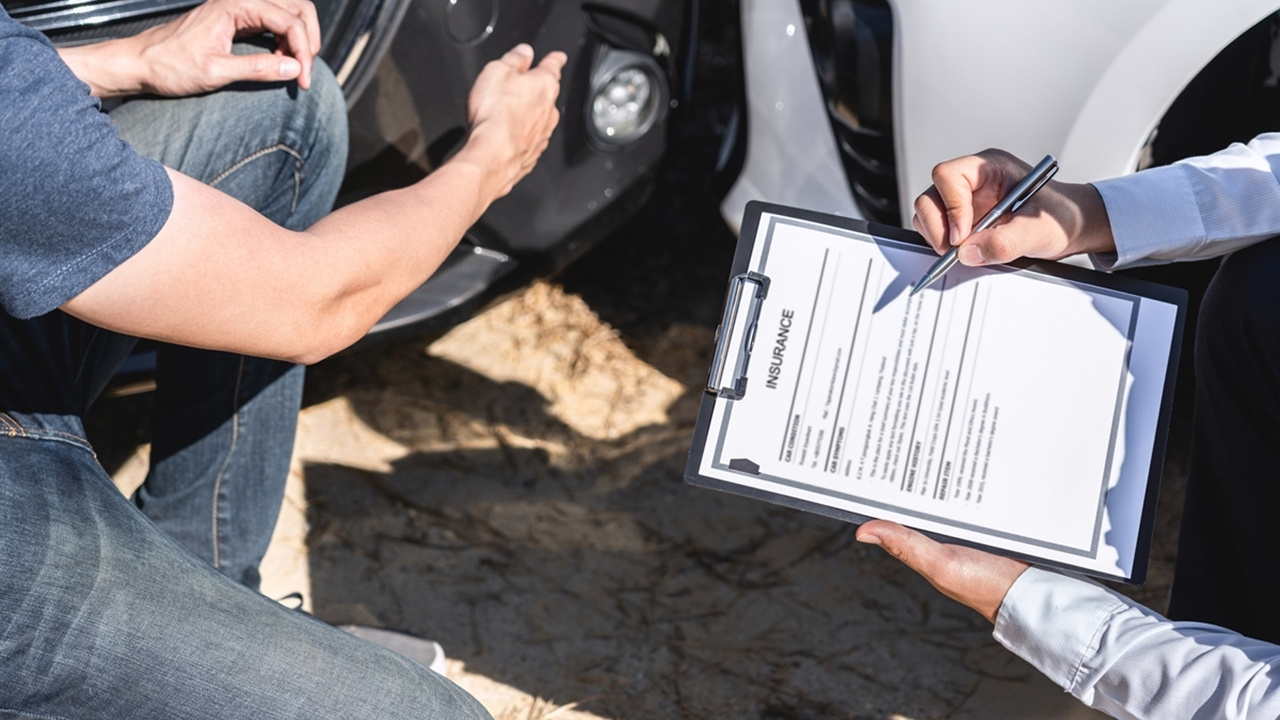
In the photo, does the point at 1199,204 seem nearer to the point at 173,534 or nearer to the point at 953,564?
the point at 953,564

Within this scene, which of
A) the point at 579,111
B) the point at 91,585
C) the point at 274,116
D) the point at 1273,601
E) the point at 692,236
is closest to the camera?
the point at 91,585

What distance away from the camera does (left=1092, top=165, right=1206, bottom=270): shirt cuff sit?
124 cm

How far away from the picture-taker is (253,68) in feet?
4.83

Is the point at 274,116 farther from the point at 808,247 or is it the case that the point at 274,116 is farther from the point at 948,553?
the point at 948,553

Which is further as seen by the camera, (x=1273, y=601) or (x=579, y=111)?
(x=579, y=111)

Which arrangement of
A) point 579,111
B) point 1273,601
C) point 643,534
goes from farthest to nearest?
1. point 643,534
2. point 579,111
3. point 1273,601

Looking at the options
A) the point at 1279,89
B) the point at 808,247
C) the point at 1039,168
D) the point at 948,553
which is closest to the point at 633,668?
the point at 948,553

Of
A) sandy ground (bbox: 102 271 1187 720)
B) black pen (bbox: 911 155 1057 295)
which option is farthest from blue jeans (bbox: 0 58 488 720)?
black pen (bbox: 911 155 1057 295)

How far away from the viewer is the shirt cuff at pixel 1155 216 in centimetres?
124

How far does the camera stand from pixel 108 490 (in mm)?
1270

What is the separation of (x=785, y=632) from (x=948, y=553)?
624 millimetres

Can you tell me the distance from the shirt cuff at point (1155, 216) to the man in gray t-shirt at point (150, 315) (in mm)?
863

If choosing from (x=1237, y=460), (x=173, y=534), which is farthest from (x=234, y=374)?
(x=1237, y=460)

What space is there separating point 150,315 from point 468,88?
30.5 inches
